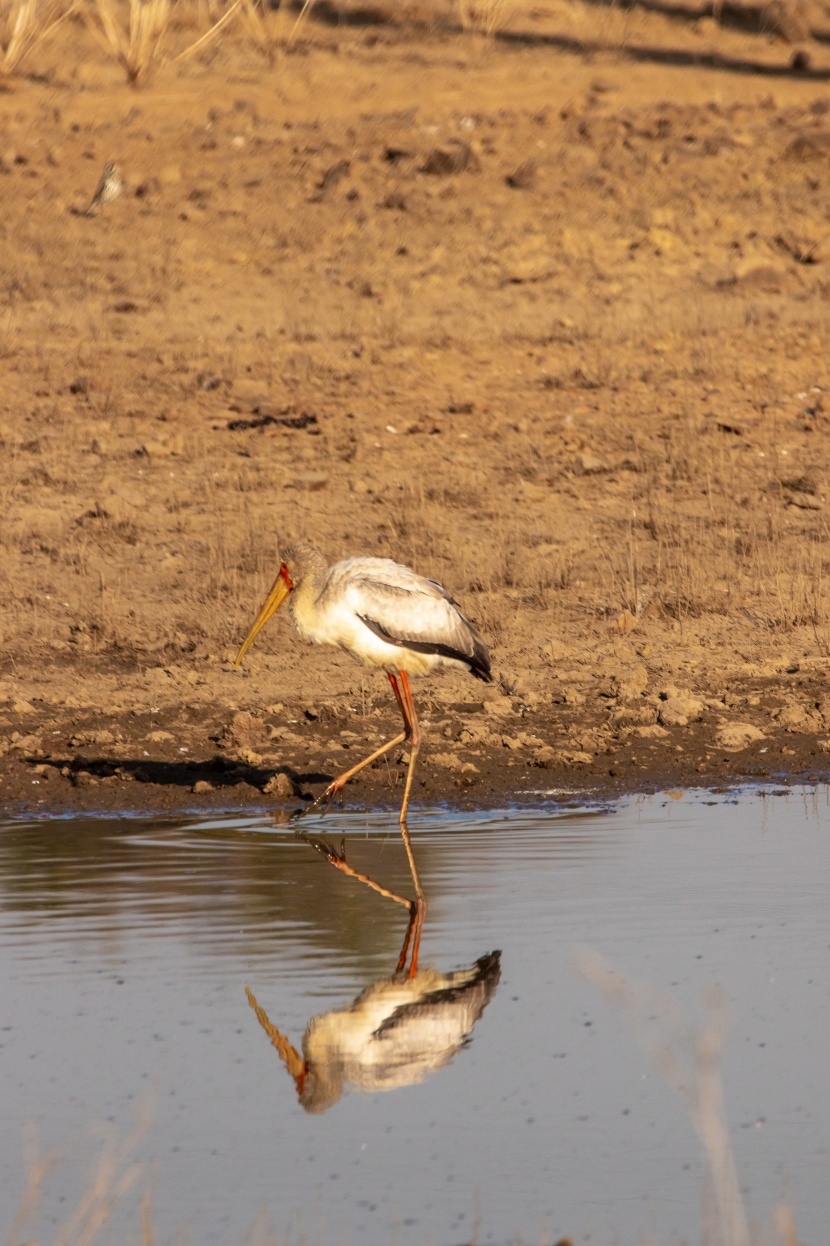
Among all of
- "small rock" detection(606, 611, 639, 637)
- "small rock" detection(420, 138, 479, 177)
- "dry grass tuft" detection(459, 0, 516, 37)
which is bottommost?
"dry grass tuft" detection(459, 0, 516, 37)

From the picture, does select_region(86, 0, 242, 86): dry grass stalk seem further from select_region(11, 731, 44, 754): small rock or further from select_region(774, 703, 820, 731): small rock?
select_region(774, 703, 820, 731): small rock

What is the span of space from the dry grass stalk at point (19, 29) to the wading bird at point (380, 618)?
12401 millimetres

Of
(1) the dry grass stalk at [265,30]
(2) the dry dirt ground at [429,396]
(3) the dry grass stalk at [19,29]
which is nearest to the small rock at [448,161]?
(2) the dry dirt ground at [429,396]

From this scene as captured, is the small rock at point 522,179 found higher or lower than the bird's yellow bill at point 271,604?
lower

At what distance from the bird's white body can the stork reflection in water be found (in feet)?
7.41

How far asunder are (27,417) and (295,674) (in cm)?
403

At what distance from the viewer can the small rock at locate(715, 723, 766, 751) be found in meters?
8.34

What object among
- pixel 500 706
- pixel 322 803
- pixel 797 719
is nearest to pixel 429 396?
pixel 500 706

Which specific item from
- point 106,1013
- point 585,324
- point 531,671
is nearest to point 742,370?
point 585,324

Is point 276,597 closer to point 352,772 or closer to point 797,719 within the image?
point 352,772

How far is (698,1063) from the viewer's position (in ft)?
11.9

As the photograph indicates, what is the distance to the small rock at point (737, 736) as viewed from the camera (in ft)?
27.4

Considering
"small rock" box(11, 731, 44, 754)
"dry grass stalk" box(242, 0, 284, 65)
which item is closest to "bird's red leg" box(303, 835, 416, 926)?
"small rock" box(11, 731, 44, 754)

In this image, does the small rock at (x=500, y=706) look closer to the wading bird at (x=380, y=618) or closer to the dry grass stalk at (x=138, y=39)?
the wading bird at (x=380, y=618)
